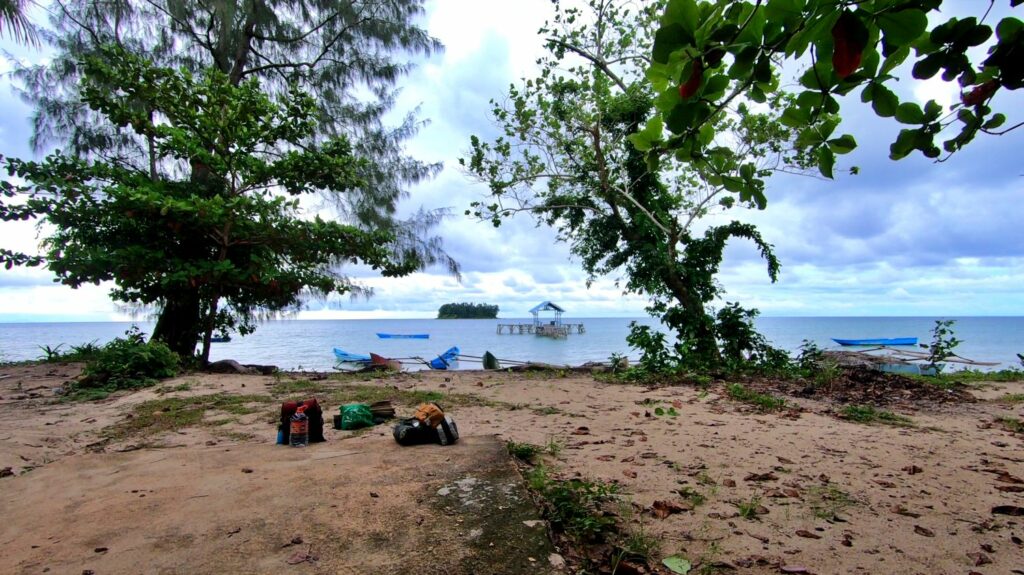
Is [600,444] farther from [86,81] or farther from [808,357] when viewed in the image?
[86,81]

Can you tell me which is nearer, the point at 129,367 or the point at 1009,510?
the point at 1009,510

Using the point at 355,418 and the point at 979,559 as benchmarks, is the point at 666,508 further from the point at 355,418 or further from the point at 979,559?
the point at 355,418

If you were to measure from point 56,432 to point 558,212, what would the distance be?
8874 mm

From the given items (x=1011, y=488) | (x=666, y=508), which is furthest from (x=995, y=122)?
(x=1011, y=488)

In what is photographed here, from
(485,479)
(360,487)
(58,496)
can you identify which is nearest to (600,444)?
(485,479)

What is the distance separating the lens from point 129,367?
6488mm

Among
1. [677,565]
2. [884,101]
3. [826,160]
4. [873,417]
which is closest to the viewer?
[884,101]

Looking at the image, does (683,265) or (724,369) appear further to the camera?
(683,265)

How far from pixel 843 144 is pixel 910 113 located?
0.50 ft

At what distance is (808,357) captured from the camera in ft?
29.1

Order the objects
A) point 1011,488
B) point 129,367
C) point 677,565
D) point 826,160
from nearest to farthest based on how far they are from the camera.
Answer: point 826,160, point 677,565, point 1011,488, point 129,367

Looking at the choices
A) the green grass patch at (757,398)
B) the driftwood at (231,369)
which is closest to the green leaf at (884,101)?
the green grass patch at (757,398)

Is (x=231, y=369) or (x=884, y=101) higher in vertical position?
(x=884, y=101)

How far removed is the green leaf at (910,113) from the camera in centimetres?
128
